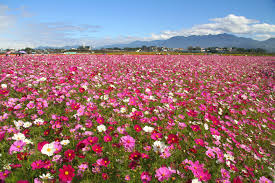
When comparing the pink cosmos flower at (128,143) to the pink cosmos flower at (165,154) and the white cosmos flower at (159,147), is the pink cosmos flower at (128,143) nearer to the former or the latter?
the white cosmos flower at (159,147)

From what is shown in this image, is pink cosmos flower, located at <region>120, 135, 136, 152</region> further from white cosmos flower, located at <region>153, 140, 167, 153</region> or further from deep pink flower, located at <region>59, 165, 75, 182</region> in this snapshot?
deep pink flower, located at <region>59, 165, 75, 182</region>

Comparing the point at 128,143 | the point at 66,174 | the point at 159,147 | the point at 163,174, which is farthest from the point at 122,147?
the point at 66,174

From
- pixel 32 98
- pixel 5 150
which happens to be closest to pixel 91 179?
pixel 5 150

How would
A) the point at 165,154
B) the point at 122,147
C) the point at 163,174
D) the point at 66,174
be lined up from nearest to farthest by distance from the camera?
the point at 66,174
the point at 163,174
the point at 165,154
the point at 122,147

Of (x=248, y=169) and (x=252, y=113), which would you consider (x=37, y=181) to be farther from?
(x=252, y=113)

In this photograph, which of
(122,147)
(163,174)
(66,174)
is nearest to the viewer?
(66,174)

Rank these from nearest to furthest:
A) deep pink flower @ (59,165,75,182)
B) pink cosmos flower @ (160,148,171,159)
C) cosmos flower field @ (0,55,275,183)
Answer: deep pink flower @ (59,165,75,182) → cosmos flower field @ (0,55,275,183) → pink cosmos flower @ (160,148,171,159)

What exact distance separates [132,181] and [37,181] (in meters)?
0.94

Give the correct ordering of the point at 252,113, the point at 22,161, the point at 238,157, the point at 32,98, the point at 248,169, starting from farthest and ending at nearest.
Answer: the point at 252,113
the point at 32,98
the point at 238,157
the point at 248,169
the point at 22,161

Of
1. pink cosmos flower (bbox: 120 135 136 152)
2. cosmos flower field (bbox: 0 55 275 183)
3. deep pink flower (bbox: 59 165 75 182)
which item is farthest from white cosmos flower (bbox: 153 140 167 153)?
deep pink flower (bbox: 59 165 75 182)

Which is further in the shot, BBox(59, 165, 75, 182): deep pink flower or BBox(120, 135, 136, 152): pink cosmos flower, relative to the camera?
BBox(120, 135, 136, 152): pink cosmos flower

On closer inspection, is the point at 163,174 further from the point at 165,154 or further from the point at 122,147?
the point at 122,147

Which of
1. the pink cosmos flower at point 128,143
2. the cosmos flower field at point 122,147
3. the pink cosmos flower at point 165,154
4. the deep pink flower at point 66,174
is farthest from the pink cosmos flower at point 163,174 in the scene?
the deep pink flower at point 66,174

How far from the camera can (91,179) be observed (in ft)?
5.39
